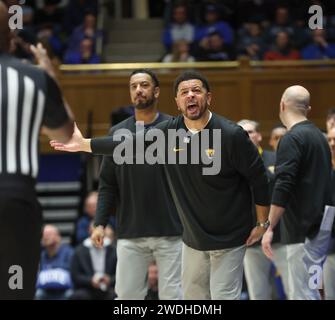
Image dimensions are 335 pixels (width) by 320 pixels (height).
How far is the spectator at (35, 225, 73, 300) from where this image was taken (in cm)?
889

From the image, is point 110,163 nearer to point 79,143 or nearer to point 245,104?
point 79,143

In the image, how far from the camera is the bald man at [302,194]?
18.4 ft

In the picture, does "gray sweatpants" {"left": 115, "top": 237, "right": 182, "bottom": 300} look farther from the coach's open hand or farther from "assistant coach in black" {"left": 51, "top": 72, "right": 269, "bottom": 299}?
the coach's open hand

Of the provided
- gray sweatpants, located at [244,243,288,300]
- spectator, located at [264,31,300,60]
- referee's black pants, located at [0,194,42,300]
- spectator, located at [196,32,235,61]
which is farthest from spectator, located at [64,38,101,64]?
referee's black pants, located at [0,194,42,300]

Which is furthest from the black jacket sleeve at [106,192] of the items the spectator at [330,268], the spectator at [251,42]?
the spectator at [251,42]

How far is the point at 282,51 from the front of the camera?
1251 centimetres

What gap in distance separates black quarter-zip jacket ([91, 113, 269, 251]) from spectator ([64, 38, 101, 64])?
750 cm

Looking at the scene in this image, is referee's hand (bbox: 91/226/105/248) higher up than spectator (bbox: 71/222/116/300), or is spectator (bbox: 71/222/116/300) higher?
referee's hand (bbox: 91/226/105/248)

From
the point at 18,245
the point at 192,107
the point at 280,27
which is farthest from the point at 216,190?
the point at 280,27

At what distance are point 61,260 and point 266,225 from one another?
429cm

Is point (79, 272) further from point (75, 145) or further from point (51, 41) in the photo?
point (51, 41)

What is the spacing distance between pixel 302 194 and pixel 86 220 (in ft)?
15.8

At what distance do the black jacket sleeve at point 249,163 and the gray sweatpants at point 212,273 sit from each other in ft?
1.30

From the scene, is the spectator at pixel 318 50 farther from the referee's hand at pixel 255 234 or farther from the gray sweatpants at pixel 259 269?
the referee's hand at pixel 255 234
